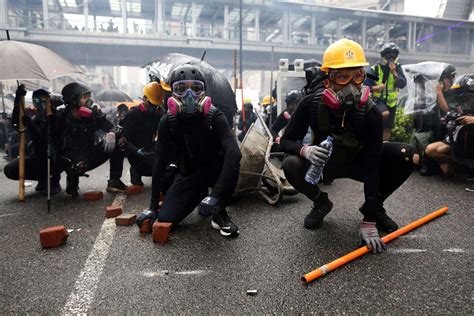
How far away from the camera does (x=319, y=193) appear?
3.45 metres

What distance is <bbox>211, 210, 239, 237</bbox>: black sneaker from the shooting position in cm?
327

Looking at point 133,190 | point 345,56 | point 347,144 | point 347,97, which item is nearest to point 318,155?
point 347,144

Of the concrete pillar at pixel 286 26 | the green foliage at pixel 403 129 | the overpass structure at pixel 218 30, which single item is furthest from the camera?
the concrete pillar at pixel 286 26

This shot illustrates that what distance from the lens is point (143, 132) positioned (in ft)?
17.5

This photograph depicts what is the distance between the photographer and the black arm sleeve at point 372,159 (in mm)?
2986

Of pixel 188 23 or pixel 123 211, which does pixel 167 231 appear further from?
pixel 188 23

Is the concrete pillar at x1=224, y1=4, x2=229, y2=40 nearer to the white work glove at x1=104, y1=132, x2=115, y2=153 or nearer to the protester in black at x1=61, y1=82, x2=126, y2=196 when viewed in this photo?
the protester in black at x1=61, y1=82, x2=126, y2=196

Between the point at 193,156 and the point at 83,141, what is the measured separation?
225 centimetres

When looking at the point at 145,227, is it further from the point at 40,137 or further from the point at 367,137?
the point at 40,137

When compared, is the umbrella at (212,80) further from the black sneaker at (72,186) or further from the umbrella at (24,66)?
the black sneaker at (72,186)

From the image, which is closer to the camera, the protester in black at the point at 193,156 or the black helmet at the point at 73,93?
the protester in black at the point at 193,156

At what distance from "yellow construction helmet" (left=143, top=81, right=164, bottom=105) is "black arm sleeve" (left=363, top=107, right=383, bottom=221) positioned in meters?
3.02

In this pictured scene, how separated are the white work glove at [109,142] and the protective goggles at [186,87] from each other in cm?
214

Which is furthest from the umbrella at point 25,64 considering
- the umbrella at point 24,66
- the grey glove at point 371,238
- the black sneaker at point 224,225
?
the grey glove at point 371,238
